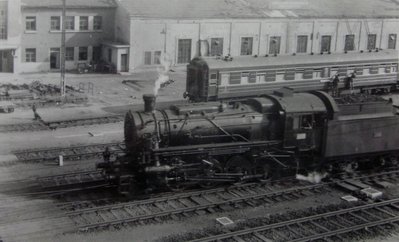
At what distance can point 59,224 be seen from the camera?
55.5 feet

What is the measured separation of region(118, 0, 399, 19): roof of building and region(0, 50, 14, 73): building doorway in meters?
9.15

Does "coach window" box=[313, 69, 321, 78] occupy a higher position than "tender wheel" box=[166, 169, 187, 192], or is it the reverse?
"coach window" box=[313, 69, 321, 78]

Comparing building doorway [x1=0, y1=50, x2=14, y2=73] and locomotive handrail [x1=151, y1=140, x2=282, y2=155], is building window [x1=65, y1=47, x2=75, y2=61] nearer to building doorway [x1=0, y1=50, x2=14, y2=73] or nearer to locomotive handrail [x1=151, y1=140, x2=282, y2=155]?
building doorway [x1=0, y1=50, x2=14, y2=73]

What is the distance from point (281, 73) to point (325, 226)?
18513 mm

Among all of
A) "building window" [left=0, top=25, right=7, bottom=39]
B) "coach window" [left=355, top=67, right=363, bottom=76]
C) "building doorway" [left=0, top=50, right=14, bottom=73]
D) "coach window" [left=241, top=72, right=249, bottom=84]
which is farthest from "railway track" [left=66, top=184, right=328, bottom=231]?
"building doorway" [left=0, top=50, right=14, bottom=73]

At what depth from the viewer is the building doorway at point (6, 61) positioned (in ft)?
134

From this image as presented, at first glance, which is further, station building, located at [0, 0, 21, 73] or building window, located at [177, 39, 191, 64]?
building window, located at [177, 39, 191, 64]

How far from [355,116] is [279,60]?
561 inches

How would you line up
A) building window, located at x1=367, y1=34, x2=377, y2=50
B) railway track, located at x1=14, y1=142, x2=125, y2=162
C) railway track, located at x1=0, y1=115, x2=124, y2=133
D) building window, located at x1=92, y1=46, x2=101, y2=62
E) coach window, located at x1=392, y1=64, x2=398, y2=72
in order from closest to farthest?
railway track, located at x1=14, y1=142, x2=125, y2=162 < railway track, located at x1=0, y1=115, x2=124, y2=133 < coach window, located at x1=392, y1=64, x2=398, y2=72 < building window, located at x1=92, y1=46, x2=101, y2=62 < building window, located at x1=367, y1=34, x2=377, y2=50

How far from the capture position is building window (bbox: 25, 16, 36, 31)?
137 ft

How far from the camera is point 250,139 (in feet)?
66.1

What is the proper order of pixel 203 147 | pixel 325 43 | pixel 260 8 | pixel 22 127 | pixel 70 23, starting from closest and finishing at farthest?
1. pixel 203 147
2. pixel 22 127
3. pixel 70 23
4. pixel 260 8
5. pixel 325 43

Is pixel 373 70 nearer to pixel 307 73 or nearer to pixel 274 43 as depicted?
pixel 307 73

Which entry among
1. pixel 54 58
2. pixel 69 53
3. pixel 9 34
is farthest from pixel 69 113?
pixel 69 53
